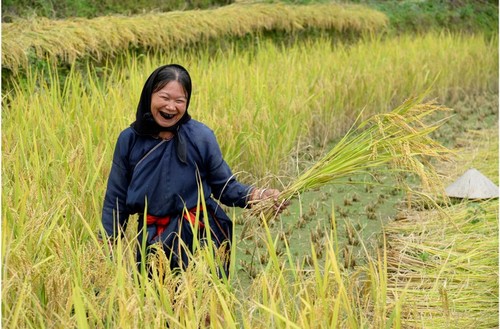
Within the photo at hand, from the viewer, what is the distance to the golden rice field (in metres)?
1.63

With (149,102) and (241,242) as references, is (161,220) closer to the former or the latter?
(149,102)

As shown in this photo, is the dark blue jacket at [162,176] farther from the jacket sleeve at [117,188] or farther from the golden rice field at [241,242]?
the golden rice field at [241,242]

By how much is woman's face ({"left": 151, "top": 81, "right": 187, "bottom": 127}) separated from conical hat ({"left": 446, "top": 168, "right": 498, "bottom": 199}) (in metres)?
2.11

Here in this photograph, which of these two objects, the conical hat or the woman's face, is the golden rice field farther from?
the woman's face

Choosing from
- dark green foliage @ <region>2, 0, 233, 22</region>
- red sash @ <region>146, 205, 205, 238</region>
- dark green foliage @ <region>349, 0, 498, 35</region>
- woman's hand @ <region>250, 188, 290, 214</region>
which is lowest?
dark green foliage @ <region>349, 0, 498, 35</region>

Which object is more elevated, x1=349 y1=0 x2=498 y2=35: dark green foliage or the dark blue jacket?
the dark blue jacket

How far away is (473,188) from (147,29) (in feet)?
10.4

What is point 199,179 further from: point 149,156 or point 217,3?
point 217,3

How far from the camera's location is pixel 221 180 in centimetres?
213

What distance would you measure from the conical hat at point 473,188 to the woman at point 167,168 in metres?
1.91

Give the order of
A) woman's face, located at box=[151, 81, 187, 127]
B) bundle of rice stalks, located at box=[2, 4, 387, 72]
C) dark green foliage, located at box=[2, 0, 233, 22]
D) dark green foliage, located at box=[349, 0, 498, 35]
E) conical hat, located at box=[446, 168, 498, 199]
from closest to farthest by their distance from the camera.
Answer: woman's face, located at box=[151, 81, 187, 127]
conical hat, located at box=[446, 168, 498, 199]
bundle of rice stalks, located at box=[2, 4, 387, 72]
dark green foliage, located at box=[2, 0, 233, 22]
dark green foliage, located at box=[349, 0, 498, 35]

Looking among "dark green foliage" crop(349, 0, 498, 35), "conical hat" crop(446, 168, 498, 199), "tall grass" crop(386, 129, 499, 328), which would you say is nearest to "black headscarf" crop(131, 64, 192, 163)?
"tall grass" crop(386, 129, 499, 328)

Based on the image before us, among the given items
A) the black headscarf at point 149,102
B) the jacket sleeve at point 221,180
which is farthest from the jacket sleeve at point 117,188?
the jacket sleeve at point 221,180

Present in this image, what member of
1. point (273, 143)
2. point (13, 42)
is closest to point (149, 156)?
point (273, 143)
